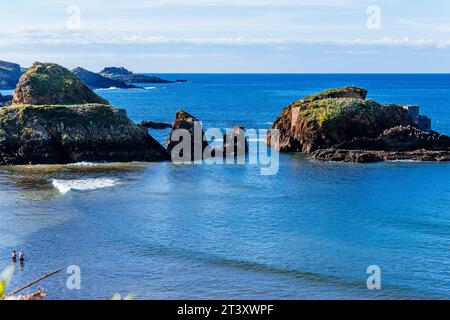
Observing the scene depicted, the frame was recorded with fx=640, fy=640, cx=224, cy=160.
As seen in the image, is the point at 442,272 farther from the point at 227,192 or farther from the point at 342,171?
the point at 342,171

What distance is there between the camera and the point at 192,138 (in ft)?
334

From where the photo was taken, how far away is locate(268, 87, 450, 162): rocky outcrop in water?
306 ft

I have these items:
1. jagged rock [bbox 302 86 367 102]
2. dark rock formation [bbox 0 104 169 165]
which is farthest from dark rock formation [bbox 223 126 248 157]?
jagged rock [bbox 302 86 367 102]

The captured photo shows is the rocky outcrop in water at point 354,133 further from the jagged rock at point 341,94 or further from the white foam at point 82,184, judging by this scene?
the white foam at point 82,184

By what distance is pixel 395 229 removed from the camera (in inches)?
2142

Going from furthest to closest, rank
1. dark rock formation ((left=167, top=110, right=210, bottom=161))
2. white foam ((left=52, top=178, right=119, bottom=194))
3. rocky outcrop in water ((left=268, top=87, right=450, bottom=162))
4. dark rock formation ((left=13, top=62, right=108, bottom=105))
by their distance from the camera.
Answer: dark rock formation ((left=13, top=62, right=108, bottom=105)) < dark rock formation ((left=167, top=110, right=210, bottom=161)) < rocky outcrop in water ((left=268, top=87, right=450, bottom=162)) < white foam ((left=52, top=178, right=119, bottom=194))

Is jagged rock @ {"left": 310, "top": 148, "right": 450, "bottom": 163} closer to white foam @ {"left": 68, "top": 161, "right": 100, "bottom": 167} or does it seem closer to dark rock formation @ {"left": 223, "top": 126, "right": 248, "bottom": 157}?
dark rock formation @ {"left": 223, "top": 126, "right": 248, "bottom": 157}

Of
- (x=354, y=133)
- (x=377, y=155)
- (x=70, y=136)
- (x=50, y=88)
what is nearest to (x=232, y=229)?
(x=377, y=155)

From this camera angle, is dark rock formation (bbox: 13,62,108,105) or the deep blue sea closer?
the deep blue sea

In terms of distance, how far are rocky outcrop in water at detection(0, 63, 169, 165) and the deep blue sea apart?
5.48 m

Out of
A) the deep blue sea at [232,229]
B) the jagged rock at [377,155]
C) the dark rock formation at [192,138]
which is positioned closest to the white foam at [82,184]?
the deep blue sea at [232,229]

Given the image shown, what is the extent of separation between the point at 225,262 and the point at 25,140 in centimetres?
5629
